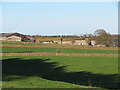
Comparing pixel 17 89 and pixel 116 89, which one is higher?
pixel 17 89

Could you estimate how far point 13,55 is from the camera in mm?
42062

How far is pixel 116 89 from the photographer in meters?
15.5

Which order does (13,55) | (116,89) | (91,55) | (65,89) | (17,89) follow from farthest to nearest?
(91,55) < (13,55) < (116,89) < (65,89) < (17,89)

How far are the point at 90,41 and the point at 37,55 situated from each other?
61.0 metres

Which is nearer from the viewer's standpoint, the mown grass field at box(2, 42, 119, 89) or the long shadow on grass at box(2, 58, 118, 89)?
the mown grass field at box(2, 42, 119, 89)

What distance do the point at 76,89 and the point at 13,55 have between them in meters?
32.5

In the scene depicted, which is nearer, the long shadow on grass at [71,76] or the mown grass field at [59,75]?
the mown grass field at [59,75]

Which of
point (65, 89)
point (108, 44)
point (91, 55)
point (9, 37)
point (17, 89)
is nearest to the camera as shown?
point (17, 89)

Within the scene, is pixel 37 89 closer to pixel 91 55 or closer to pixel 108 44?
pixel 91 55

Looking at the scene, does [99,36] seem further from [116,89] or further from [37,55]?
[116,89]

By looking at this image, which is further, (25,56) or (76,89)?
(25,56)

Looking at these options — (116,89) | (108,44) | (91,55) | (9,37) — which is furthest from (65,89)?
(9,37)

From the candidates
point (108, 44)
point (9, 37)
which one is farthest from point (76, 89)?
point (9, 37)

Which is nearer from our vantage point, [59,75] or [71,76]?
[71,76]
